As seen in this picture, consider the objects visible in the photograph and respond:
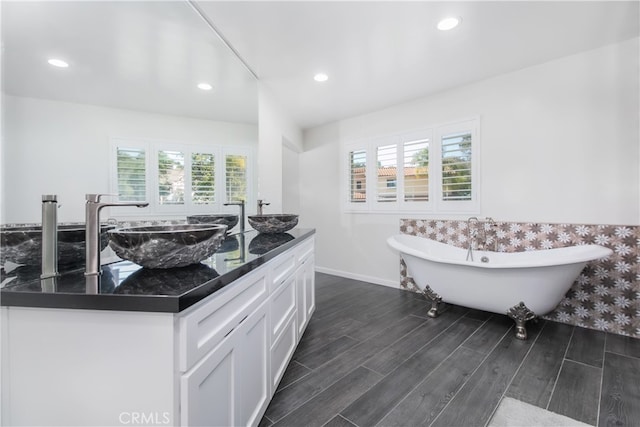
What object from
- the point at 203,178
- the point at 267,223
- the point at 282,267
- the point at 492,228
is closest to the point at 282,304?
the point at 282,267

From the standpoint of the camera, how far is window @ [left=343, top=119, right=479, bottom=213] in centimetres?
317

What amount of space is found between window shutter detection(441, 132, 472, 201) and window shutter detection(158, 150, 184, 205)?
9.48ft

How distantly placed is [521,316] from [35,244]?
3093mm

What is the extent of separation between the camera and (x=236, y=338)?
1.08 m

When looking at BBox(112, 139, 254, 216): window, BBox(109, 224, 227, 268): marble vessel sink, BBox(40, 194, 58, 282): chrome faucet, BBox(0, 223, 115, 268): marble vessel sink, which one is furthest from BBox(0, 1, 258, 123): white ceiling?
BBox(109, 224, 227, 268): marble vessel sink

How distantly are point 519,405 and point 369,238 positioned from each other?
2.63 meters

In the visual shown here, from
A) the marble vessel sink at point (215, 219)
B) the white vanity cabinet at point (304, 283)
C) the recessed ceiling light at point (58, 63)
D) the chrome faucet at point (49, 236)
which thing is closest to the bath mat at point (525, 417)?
the white vanity cabinet at point (304, 283)

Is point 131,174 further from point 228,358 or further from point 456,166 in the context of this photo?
point 456,166

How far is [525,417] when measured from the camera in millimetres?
1465

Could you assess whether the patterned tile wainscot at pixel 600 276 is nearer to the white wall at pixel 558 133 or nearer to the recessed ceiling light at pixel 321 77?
the white wall at pixel 558 133

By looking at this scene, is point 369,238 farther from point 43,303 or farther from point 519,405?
point 43,303

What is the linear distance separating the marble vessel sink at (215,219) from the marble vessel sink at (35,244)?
0.57 metres

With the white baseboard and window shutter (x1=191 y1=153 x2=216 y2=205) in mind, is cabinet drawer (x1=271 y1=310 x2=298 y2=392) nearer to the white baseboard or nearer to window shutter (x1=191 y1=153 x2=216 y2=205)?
window shutter (x1=191 y1=153 x2=216 y2=205)

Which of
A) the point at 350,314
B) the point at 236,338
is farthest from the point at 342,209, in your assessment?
the point at 236,338
